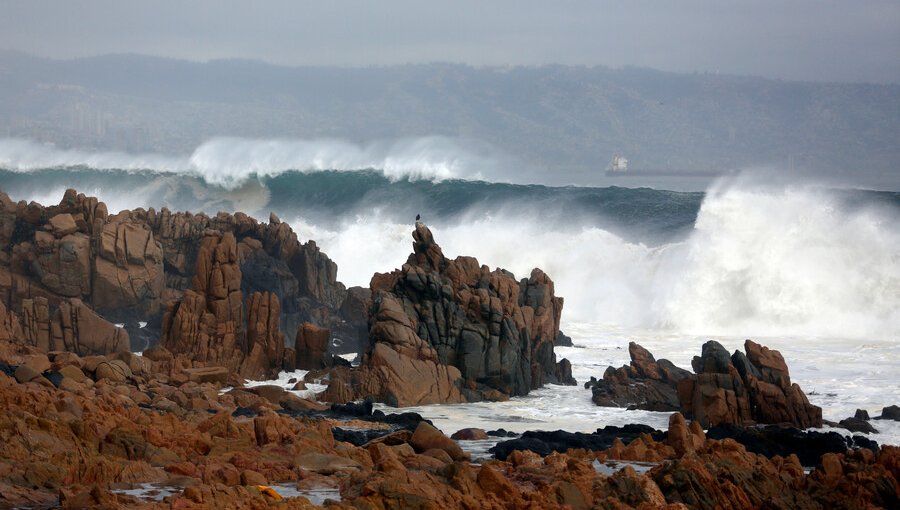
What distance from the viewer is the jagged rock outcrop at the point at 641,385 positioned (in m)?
23.4

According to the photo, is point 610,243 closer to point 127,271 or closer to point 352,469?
point 127,271

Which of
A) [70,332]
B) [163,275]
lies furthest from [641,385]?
[163,275]

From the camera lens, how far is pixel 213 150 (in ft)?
228

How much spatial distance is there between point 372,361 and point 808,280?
18152mm

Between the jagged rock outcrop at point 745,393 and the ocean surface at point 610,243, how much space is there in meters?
0.84

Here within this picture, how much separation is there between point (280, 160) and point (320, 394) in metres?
44.6

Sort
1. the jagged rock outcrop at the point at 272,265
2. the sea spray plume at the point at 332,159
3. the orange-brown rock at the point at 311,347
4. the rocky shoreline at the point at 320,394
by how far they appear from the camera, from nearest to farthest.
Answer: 1. the rocky shoreline at the point at 320,394
2. the orange-brown rock at the point at 311,347
3. the jagged rock outcrop at the point at 272,265
4. the sea spray plume at the point at 332,159

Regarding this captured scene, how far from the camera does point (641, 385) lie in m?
24.3

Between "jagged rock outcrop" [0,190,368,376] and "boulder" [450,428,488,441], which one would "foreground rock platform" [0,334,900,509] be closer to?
"boulder" [450,428,488,441]

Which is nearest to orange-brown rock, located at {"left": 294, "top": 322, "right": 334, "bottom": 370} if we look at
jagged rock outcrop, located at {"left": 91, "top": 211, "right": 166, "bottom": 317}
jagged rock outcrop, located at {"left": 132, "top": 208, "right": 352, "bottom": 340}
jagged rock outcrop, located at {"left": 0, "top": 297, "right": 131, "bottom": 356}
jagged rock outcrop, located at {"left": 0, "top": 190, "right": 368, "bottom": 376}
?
jagged rock outcrop, located at {"left": 0, "top": 190, "right": 368, "bottom": 376}

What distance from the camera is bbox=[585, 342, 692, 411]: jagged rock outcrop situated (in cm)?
2342

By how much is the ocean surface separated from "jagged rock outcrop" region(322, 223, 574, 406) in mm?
642

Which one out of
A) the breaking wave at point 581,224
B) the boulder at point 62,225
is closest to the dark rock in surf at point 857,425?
the breaking wave at point 581,224

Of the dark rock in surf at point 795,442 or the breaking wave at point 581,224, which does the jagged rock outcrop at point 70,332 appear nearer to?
the dark rock in surf at point 795,442
